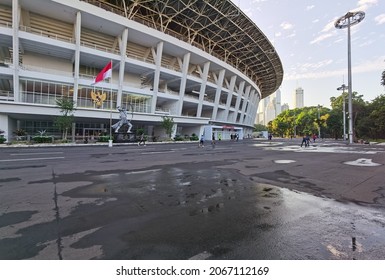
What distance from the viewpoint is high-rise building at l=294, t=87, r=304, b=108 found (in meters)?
183

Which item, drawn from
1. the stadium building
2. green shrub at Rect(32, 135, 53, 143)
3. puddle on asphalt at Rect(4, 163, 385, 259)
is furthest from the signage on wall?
puddle on asphalt at Rect(4, 163, 385, 259)

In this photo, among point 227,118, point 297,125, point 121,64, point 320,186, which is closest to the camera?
point 320,186

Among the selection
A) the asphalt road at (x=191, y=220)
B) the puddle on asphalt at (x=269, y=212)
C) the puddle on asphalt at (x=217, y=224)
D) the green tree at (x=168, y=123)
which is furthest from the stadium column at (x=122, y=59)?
the puddle on asphalt at (x=217, y=224)

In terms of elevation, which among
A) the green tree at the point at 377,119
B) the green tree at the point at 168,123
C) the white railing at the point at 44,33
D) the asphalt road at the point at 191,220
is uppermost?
the white railing at the point at 44,33

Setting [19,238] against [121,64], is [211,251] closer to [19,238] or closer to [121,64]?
[19,238]

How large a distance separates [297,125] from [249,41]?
225 feet

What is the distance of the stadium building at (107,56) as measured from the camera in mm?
27547

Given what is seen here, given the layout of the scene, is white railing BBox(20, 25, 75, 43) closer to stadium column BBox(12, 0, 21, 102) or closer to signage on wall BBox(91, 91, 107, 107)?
stadium column BBox(12, 0, 21, 102)

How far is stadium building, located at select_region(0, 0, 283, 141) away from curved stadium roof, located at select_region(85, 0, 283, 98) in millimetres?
191

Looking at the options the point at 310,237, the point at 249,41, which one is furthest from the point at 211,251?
the point at 249,41

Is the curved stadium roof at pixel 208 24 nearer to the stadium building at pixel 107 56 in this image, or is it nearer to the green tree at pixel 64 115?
the stadium building at pixel 107 56

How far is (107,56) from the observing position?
3177cm

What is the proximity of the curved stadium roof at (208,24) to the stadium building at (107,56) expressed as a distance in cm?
19

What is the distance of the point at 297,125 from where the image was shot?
103 meters
